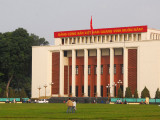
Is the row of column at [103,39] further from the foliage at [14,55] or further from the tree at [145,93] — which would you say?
the tree at [145,93]

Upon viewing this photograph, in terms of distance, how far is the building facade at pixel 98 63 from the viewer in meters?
97.4

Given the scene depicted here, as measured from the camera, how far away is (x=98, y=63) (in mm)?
104938

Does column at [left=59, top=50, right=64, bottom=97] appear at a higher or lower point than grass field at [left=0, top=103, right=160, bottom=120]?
higher

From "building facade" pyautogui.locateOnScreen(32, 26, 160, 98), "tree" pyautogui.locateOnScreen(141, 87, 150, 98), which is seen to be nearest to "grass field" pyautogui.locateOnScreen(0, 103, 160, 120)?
"tree" pyautogui.locateOnScreen(141, 87, 150, 98)

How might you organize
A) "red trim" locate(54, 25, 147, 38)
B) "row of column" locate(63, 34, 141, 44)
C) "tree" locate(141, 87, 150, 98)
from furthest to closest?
"row of column" locate(63, 34, 141, 44) → "red trim" locate(54, 25, 147, 38) → "tree" locate(141, 87, 150, 98)

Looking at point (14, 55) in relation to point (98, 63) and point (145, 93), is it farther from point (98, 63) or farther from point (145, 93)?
point (145, 93)

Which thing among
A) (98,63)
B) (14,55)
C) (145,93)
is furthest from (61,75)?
(145,93)

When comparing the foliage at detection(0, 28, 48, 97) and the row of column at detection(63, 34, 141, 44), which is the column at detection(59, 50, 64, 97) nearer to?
the row of column at detection(63, 34, 141, 44)

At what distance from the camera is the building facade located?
9738 cm

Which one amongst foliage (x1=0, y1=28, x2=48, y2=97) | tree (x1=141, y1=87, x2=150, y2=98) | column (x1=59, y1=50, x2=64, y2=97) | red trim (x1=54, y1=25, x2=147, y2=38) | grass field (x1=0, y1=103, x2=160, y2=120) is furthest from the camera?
foliage (x1=0, y1=28, x2=48, y2=97)

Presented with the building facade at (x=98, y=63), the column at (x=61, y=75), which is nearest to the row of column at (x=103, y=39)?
the building facade at (x=98, y=63)

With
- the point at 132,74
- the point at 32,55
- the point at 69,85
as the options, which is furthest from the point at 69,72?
the point at 132,74

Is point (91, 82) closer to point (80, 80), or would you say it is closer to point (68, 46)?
point (80, 80)

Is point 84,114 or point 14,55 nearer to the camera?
point 84,114
